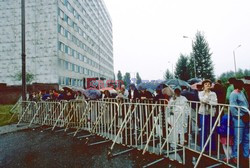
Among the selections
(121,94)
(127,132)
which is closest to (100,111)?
(127,132)

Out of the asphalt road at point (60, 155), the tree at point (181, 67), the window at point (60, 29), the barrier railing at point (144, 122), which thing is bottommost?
the asphalt road at point (60, 155)

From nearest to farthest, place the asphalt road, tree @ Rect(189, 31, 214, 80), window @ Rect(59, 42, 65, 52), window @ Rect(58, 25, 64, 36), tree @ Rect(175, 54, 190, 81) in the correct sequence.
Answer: the asphalt road < window @ Rect(58, 25, 64, 36) < window @ Rect(59, 42, 65, 52) < tree @ Rect(189, 31, 214, 80) < tree @ Rect(175, 54, 190, 81)

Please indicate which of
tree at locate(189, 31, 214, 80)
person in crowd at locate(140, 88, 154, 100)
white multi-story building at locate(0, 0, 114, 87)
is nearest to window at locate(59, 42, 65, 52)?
white multi-story building at locate(0, 0, 114, 87)

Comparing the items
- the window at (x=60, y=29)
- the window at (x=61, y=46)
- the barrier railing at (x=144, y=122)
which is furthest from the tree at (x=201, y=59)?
the barrier railing at (x=144, y=122)

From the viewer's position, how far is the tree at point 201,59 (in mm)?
45250

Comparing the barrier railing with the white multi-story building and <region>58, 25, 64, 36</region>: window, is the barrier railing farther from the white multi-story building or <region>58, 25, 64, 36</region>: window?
<region>58, 25, 64, 36</region>: window

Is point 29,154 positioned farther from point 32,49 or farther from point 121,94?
point 32,49

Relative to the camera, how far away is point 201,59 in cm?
4609

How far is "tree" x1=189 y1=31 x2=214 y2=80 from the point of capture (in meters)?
45.2

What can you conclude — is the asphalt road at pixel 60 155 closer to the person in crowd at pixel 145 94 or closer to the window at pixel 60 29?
the person in crowd at pixel 145 94

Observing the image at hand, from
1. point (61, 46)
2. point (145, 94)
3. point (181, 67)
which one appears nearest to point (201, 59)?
point (181, 67)

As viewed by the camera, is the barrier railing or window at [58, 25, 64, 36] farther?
window at [58, 25, 64, 36]

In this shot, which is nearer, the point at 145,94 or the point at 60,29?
the point at 145,94

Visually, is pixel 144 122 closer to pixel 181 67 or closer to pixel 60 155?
pixel 60 155
